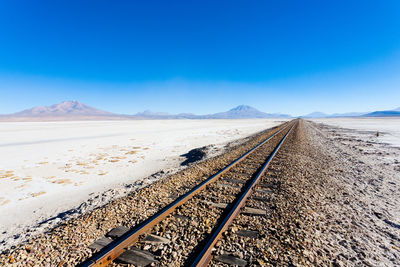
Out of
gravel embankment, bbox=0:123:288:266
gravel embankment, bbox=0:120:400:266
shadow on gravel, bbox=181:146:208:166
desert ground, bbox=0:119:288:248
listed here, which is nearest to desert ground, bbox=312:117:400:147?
gravel embankment, bbox=0:120:400:266

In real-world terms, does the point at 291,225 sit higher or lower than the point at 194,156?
higher

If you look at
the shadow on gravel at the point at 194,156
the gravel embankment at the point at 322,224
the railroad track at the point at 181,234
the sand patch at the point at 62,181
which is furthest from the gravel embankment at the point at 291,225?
the sand patch at the point at 62,181

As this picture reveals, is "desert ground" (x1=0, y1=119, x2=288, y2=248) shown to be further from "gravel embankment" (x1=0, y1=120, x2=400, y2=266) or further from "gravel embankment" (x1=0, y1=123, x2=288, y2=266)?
"gravel embankment" (x1=0, y1=120, x2=400, y2=266)

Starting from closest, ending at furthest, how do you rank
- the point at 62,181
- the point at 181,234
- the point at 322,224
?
the point at 181,234 < the point at 322,224 < the point at 62,181

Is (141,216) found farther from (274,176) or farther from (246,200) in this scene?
(274,176)

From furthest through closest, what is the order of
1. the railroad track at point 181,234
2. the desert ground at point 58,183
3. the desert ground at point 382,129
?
the desert ground at point 382,129, the desert ground at point 58,183, the railroad track at point 181,234

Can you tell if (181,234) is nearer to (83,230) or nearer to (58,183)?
(83,230)

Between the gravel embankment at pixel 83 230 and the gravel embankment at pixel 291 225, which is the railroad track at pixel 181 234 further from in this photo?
the gravel embankment at pixel 83 230

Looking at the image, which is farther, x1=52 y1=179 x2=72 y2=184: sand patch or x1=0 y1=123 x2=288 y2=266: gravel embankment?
x1=52 y1=179 x2=72 y2=184: sand patch

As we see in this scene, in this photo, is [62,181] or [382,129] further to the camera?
[382,129]

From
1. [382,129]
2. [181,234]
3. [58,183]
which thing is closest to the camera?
[181,234]

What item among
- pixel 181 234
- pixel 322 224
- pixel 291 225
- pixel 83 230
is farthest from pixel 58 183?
pixel 322 224

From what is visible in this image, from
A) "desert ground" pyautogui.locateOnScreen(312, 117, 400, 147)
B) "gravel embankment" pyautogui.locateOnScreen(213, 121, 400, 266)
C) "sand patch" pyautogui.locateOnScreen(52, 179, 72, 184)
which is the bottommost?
"desert ground" pyautogui.locateOnScreen(312, 117, 400, 147)

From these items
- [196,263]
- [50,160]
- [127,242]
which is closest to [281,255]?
[196,263]
